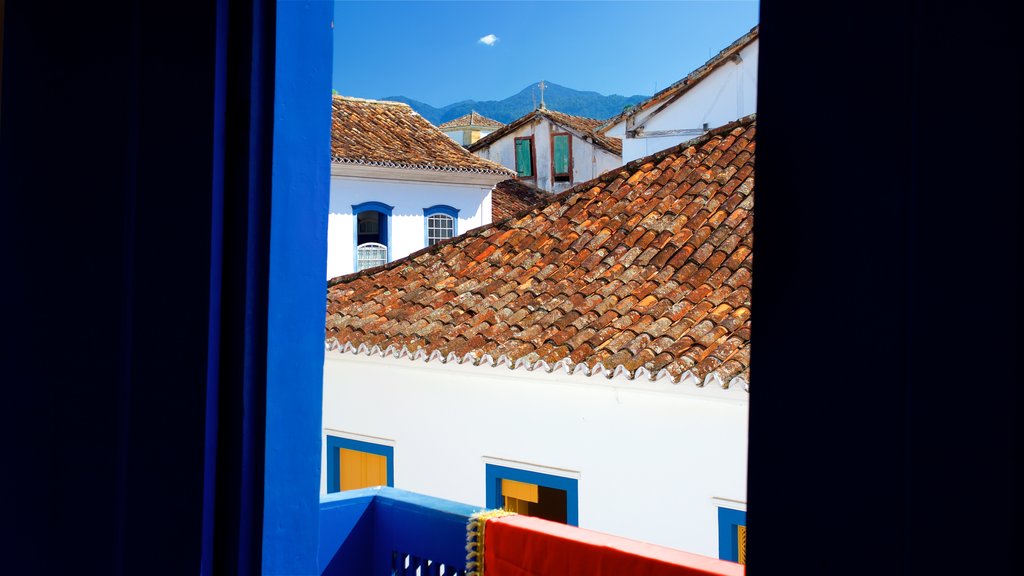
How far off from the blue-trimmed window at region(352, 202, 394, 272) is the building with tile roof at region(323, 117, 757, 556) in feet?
23.6

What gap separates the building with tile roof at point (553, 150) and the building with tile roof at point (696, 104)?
5.04 metres

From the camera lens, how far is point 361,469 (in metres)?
7.42

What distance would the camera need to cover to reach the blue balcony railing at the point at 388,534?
3.77 meters

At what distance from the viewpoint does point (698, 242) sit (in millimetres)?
6188

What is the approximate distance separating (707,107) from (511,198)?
6.91 m

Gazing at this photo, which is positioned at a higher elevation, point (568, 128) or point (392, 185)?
point (568, 128)

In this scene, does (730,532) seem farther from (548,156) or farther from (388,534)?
(548,156)
